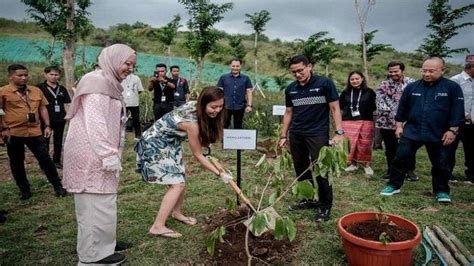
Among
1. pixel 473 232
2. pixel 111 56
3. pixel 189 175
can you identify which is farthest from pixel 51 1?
pixel 473 232

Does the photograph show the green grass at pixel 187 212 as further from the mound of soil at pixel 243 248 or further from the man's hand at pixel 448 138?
the man's hand at pixel 448 138

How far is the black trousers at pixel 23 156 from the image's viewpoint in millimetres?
4379

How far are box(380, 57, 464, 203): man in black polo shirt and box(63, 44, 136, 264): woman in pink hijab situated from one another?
3.32m

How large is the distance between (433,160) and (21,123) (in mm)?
5002

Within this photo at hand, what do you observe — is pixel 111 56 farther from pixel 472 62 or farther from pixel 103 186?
pixel 472 62

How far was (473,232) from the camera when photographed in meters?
3.39

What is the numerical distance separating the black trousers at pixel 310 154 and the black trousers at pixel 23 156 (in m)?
3.10

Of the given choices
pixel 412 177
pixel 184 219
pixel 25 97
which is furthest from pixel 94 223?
pixel 412 177

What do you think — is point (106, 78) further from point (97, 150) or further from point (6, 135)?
point (6, 135)

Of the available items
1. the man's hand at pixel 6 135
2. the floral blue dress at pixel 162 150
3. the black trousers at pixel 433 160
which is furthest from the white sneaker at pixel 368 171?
the man's hand at pixel 6 135

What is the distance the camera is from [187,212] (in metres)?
3.99

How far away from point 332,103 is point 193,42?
311 inches

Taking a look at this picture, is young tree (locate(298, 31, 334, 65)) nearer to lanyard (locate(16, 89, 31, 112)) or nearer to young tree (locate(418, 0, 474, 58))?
young tree (locate(418, 0, 474, 58))

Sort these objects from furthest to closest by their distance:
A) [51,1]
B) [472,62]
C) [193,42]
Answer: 1. [193,42]
2. [51,1]
3. [472,62]
